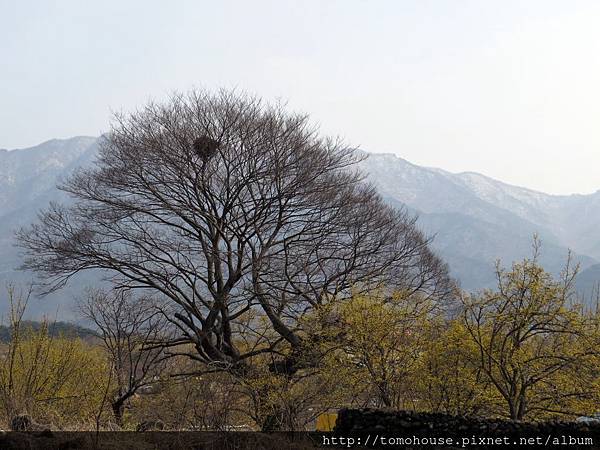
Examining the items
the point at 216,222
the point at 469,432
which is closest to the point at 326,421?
the point at 469,432

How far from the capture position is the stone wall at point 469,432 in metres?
11.0

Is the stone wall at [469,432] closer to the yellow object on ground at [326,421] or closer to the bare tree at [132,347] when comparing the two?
the yellow object on ground at [326,421]

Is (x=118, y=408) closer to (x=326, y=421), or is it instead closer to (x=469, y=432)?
(x=326, y=421)

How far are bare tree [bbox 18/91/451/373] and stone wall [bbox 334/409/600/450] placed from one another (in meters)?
6.14

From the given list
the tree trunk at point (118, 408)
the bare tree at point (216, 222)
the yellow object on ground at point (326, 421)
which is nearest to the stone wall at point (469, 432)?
the yellow object on ground at point (326, 421)

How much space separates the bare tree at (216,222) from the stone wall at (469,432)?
6138 millimetres

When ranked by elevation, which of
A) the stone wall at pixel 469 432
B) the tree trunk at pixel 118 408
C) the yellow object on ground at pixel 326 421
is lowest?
the tree trunk at pixel 118 408

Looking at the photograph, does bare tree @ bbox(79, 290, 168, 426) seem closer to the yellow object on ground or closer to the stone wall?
the yellow object on ground

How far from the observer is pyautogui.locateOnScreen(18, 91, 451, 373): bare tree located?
18266mm

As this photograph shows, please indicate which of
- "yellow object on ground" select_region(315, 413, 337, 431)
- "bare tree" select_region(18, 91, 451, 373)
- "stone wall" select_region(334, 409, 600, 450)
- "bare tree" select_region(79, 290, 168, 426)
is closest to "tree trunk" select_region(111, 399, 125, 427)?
"bare tree" select_region(79, 290, 168, 426)

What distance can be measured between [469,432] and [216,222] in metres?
9.27

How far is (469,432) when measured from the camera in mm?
11203

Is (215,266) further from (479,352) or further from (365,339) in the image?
(479,352)

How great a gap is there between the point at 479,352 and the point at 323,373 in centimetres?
301
